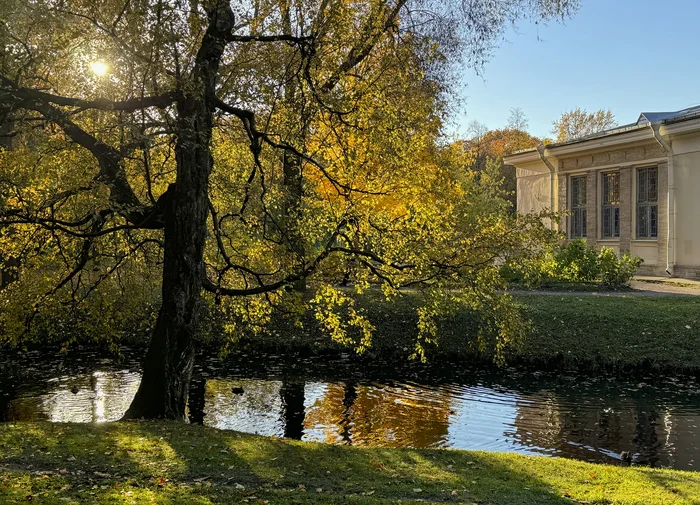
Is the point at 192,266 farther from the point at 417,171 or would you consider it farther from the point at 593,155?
the point at 593,155

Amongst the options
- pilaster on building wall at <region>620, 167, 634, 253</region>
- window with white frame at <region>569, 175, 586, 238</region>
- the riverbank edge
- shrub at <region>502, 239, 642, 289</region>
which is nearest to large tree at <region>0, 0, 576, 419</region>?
the riverbank edge

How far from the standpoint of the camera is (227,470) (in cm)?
701

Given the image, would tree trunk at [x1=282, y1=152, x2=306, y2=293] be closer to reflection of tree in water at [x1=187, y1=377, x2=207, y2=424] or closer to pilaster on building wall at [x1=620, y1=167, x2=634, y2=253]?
reflection of tree in water at [x1=187, y1=377, x2=207, y2=424]

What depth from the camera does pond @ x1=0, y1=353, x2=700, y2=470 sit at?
10.9 metres

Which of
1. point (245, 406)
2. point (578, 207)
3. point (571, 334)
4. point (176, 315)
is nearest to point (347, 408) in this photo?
point (245, 406)

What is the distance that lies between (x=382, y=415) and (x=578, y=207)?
809 inches

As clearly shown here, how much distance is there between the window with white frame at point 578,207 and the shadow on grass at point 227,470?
23.2 meters

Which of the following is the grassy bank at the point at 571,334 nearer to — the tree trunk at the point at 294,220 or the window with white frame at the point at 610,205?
the tree trunk at the point at 294,220

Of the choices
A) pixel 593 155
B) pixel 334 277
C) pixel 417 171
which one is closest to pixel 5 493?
pixel 334 277

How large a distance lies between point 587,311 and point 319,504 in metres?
14.1

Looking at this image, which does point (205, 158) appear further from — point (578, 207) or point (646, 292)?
point (578, 207)

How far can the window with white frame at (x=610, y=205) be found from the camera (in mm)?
27859

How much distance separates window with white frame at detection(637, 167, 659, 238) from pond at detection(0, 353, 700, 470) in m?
12.1

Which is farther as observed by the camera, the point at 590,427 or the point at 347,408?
the point at 347,408
